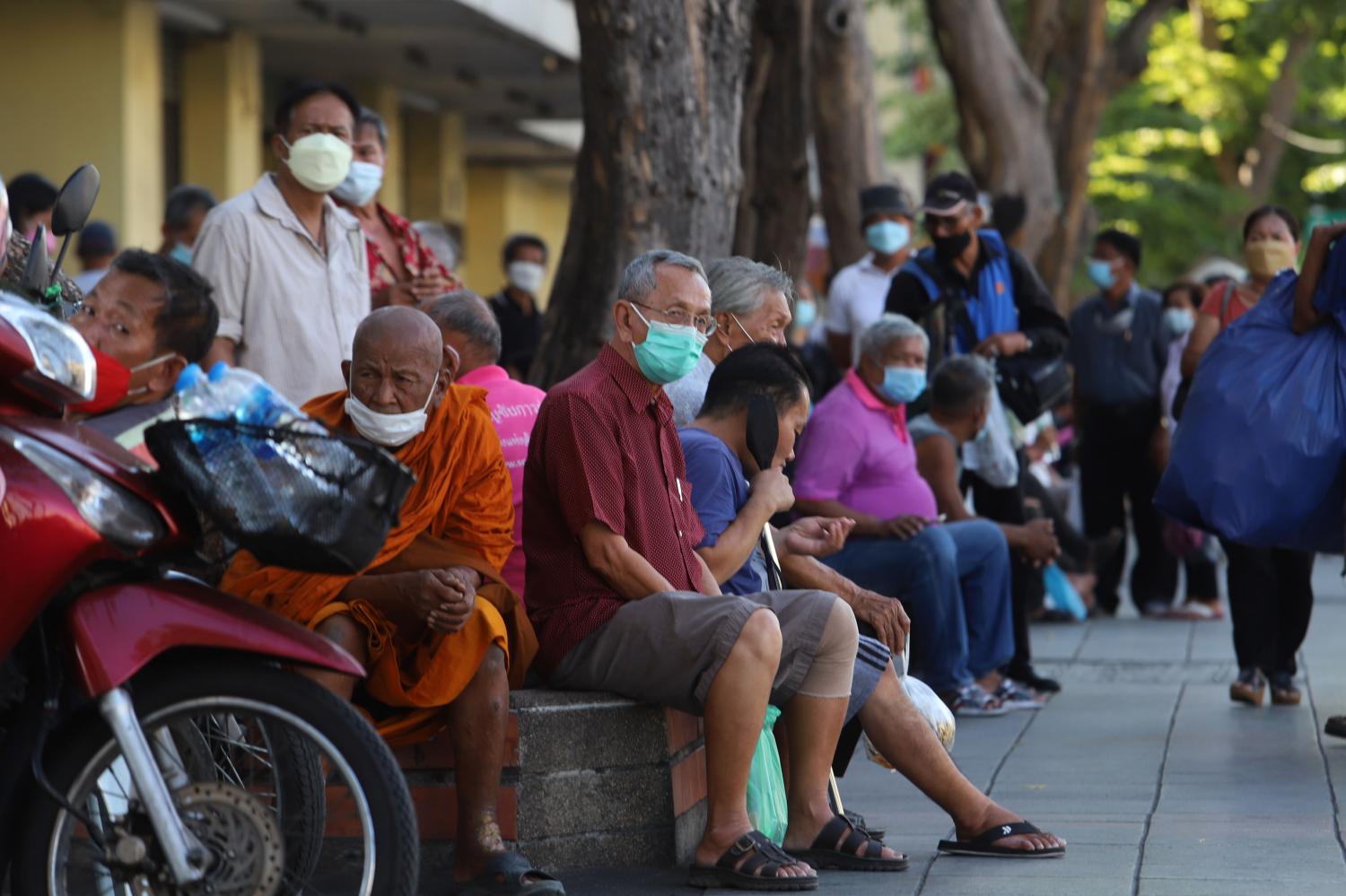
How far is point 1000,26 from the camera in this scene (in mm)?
16453

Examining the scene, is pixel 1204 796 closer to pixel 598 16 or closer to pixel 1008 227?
pixel 598 16

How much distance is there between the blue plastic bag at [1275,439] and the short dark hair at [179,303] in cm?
376

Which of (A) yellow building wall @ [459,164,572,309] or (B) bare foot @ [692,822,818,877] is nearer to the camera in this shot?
(B) bare foot @ [692,822,818,877]

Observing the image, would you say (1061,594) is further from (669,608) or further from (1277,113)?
(1277,113)

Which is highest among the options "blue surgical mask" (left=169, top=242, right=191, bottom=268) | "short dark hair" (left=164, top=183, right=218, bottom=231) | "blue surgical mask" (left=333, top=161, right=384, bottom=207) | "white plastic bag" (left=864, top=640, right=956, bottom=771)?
"blue surgical mask" (left=333, top=161, right=384, bottom=207)

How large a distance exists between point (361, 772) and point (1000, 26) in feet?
43.7

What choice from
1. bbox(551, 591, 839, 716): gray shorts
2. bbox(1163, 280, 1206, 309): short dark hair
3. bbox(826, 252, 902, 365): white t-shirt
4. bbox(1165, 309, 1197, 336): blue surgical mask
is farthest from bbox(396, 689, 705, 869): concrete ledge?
bbox(1163, 280, 1206, 309): short dark hair

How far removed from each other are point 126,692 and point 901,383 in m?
4.81

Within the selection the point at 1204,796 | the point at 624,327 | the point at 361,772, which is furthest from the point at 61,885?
the point at 1204,796

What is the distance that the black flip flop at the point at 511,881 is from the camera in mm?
4941

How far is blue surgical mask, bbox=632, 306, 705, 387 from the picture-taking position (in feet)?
18.1

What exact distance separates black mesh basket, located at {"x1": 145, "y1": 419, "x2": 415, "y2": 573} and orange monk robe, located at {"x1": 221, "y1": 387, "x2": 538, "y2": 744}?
0.93 metres

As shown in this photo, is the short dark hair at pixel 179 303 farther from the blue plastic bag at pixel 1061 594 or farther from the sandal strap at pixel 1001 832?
the blue plastic bag at pixel 1061 594

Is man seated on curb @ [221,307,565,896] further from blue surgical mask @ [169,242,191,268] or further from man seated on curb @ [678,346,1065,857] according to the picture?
blue surgical mask @ [169,242,191,268]
